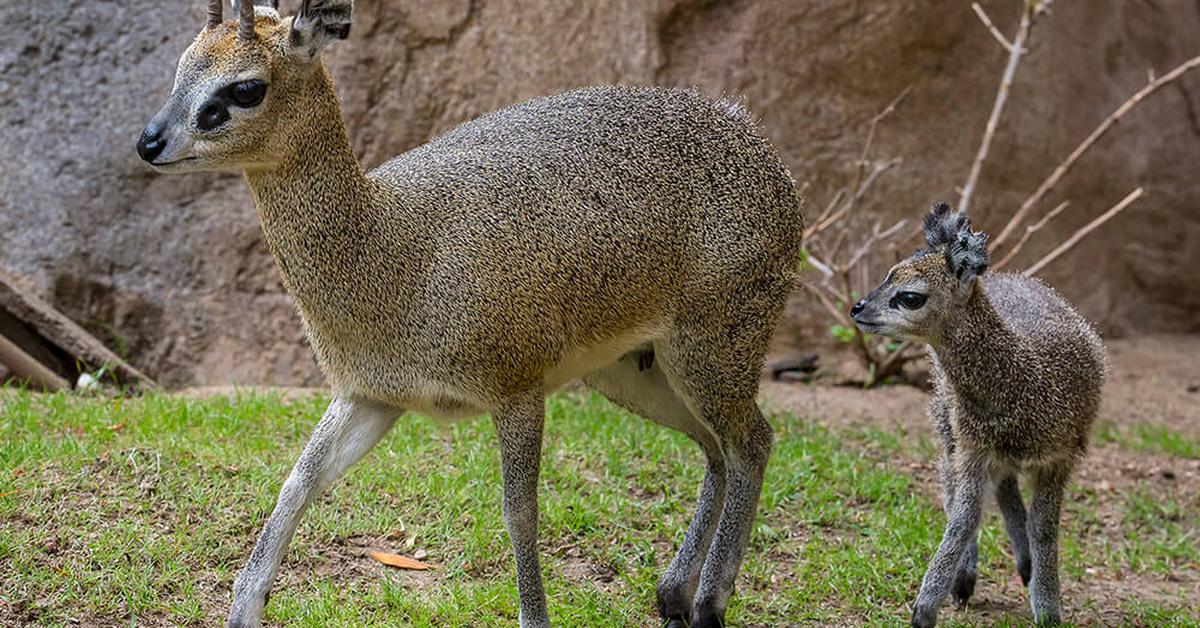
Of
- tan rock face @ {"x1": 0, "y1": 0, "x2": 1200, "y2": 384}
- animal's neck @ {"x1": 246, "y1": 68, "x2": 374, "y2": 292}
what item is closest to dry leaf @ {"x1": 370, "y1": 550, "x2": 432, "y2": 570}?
animal's neck @ {"x1": 246, "y1": 68, "x2": 374, "y2": 292}

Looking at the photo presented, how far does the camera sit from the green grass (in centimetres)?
550

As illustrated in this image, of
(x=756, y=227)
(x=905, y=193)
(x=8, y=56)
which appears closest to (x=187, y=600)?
(x=756, y=227)

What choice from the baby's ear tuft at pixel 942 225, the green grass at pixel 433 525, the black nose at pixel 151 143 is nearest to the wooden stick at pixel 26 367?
the green grass at pixel 433 525

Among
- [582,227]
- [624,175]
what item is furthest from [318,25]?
[624,175]

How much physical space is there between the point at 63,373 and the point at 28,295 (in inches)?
17.6

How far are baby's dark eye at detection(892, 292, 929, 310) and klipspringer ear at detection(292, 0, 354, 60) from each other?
2424 millimetres

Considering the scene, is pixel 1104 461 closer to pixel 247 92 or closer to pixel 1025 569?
pixel 1025 569

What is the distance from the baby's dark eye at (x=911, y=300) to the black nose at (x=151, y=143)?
2863mm

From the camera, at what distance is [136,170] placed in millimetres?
8336

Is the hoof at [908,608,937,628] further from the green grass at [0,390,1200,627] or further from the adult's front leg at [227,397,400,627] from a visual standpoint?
the adult's front leg at [227,397,400,627]

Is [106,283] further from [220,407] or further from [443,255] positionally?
[443,255]

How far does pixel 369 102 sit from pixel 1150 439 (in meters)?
4.80

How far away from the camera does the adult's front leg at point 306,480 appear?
4875mm

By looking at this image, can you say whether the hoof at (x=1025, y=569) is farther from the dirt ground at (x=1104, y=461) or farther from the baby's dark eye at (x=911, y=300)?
the baby's dark eye at (x=911, y=300)
